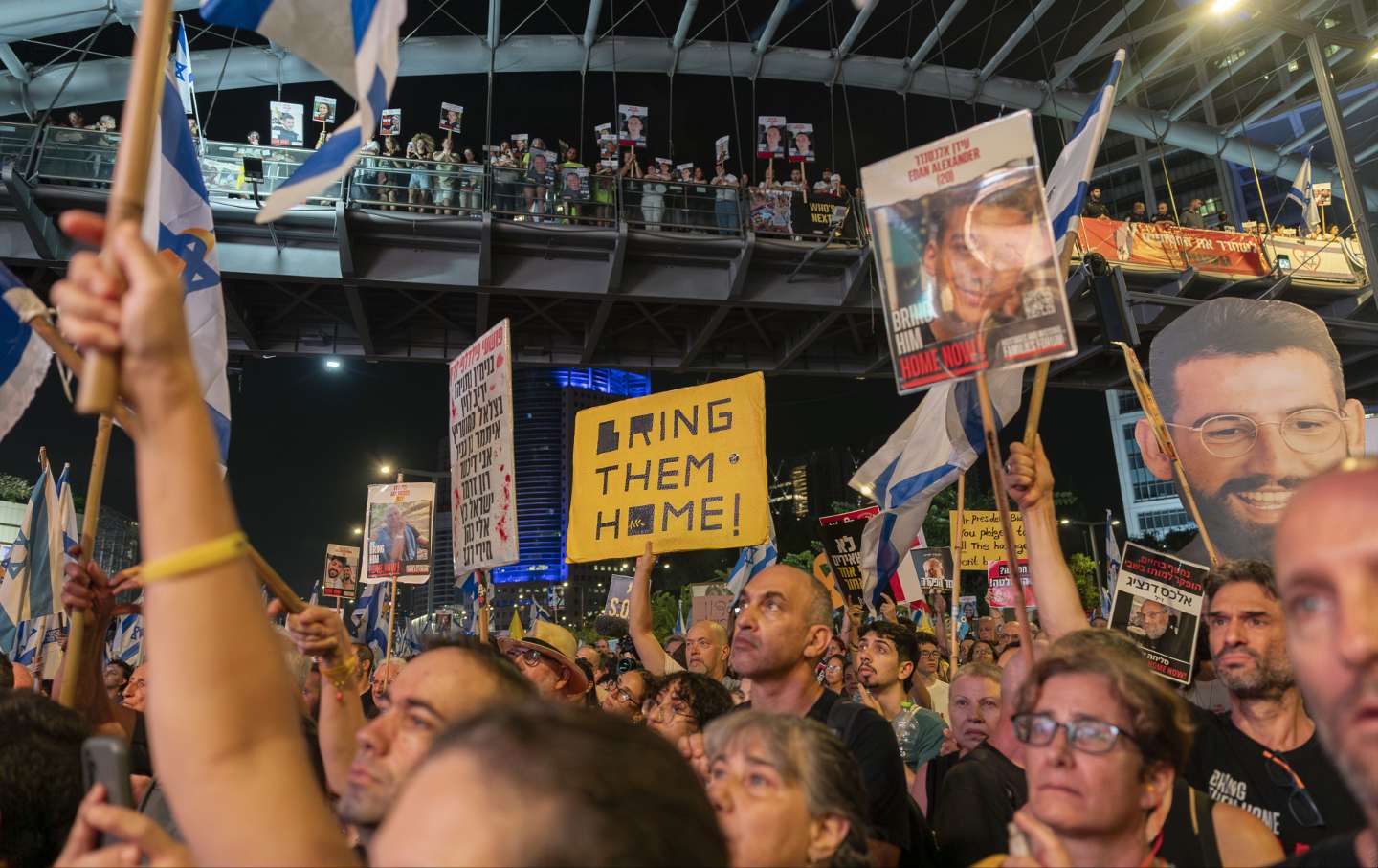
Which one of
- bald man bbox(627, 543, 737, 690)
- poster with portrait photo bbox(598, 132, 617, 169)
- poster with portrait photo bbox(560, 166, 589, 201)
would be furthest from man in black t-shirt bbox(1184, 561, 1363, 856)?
poster with portrait photo bbox(598, 132, 617, 169)

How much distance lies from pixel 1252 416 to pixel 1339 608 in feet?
16.4

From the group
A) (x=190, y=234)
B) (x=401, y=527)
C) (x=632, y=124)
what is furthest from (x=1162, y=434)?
(x=632, y=124)

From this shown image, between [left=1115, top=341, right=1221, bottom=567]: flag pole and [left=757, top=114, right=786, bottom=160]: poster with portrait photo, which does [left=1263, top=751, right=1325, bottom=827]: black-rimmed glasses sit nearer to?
[left=1115, top=341, right=1221, bottom=567]: flag pole

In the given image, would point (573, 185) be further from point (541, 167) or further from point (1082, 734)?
point (1082, 734)

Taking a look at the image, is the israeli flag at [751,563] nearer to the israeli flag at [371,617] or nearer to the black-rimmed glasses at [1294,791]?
the israeli flag at [371,617]

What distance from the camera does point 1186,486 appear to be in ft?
18.7

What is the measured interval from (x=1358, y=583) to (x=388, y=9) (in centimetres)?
290

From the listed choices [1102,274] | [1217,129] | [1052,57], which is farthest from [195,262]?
[1217,129]

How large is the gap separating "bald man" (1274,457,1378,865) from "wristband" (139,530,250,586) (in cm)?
143

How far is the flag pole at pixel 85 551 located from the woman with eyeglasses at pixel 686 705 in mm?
2395

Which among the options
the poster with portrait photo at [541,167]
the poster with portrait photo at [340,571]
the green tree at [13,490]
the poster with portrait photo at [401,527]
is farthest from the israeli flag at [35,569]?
the green tree at [13,490]

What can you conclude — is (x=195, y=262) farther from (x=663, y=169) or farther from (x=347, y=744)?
(x=663, y=169)

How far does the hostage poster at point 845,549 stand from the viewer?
1045 cm

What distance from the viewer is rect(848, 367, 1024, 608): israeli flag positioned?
5633 mm
